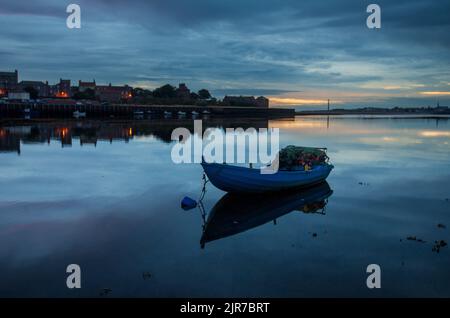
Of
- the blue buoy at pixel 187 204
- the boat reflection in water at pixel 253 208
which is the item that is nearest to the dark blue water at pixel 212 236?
the boat reflection in water at pixel 253 208

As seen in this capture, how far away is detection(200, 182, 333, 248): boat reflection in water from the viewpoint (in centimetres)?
1714

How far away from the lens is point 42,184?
995 inches

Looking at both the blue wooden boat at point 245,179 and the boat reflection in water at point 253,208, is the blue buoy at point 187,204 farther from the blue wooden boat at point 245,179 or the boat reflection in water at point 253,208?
the blue wooden boat at point 245,179

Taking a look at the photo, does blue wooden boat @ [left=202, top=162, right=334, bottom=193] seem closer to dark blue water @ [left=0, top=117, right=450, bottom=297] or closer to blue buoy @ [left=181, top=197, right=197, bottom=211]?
dark blue water @ [left=0, top=117, right=450, bottom=297]

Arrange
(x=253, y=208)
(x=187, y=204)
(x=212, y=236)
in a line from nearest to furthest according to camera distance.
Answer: (x=212, y=236) → (x=253, y=208) → (x=187, y=204)

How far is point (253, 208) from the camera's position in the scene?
20141mm

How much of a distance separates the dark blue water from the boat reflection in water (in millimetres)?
92

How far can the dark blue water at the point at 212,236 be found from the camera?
463 inches

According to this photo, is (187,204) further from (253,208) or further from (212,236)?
(212,236)

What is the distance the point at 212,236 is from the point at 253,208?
4522 mm

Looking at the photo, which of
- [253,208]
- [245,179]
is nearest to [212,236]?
[253,208]
